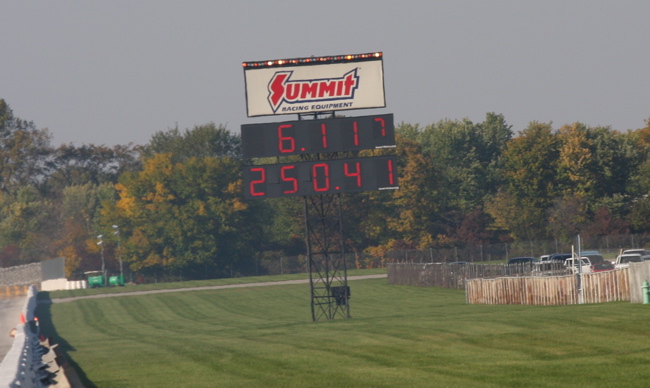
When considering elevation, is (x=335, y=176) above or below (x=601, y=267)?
above

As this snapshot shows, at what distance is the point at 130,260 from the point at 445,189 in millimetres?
37096

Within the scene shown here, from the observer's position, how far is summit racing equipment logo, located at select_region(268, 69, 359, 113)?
41.9m

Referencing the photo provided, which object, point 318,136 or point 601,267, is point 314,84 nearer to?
point 318,136

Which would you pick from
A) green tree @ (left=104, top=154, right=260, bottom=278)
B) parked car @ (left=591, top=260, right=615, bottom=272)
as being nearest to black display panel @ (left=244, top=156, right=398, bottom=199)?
parked car @ (left=591, top=260, right=615, bottom=272)

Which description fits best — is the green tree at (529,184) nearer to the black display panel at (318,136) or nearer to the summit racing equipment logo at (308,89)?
the summit racing equipment logo at (308,89)

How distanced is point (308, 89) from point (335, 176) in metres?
4.07

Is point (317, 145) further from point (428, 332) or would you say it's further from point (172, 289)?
point (172, 289)

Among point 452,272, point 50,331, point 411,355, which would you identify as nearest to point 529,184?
point 452,272

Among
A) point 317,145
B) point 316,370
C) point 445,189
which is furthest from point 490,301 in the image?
point 445,189

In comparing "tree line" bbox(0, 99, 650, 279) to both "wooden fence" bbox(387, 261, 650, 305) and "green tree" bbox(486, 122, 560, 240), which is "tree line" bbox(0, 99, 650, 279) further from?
"wooden fence" bbox(387, 261, 650, 305)

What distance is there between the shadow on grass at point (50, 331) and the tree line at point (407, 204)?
39381 millimetres

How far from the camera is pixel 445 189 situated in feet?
408

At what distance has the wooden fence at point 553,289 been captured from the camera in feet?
116

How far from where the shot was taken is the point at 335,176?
132ft
